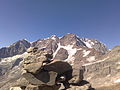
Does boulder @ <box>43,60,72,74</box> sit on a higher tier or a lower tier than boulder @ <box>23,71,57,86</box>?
higher

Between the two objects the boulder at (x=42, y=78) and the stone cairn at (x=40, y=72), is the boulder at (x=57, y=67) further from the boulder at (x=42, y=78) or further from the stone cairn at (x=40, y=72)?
the boulder at (x=42, y=78)

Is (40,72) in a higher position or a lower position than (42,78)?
higher

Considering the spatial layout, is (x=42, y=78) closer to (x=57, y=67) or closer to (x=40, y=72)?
(x=40, y=72)

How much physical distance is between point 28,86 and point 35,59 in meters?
5.48

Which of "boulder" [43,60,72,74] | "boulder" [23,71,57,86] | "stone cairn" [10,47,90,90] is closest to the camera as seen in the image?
"boulder" [23,71,57,86]

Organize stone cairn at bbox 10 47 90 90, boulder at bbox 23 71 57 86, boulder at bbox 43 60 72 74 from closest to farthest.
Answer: boulder at bbox 23 71 57 86 → stone cairn at bbox 10 47 90 90 → boulder at bbox 43 60 72 74

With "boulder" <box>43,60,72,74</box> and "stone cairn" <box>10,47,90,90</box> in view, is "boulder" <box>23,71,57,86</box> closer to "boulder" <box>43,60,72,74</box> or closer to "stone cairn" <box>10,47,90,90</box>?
"stone cairn" <box>10,47,90,90</box>

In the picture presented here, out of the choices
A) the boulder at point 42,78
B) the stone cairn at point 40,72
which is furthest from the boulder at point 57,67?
the boulder at point 42,78

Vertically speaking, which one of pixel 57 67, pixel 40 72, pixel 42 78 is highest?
pixel 57 67

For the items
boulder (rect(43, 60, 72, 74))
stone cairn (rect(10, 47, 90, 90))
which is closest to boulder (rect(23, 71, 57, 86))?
stone cairn (rect(10, 47, 90, 90))

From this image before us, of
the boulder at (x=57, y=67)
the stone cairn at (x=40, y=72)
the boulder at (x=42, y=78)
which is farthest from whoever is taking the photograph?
the boulder at (x=57, y=67)

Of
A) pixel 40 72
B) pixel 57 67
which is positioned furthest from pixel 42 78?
pixel 57 67

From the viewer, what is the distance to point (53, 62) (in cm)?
3831

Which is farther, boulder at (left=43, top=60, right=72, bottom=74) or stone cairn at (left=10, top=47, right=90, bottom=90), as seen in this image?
boulder at (left=43, top=60, right=72, bottom=74)
